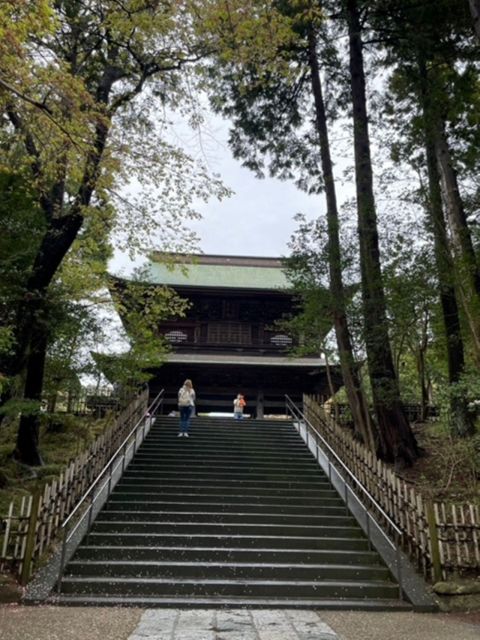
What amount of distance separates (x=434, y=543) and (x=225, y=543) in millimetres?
2573

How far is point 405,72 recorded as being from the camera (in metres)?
10.9

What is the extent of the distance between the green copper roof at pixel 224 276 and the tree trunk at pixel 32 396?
28.6 ft

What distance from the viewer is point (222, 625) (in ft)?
13.2

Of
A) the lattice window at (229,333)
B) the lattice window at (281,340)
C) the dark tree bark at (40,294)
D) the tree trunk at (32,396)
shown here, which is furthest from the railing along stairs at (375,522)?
the lattice window at (229,333)

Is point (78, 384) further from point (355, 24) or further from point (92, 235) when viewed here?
point (355, 24)

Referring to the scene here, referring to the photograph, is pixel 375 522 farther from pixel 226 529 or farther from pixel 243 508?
pixel 226 529

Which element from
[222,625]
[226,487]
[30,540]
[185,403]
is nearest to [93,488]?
[30,540]

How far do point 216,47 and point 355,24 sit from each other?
14.4ft

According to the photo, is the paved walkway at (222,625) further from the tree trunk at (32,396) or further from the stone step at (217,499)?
the tree trunk at (32,396)

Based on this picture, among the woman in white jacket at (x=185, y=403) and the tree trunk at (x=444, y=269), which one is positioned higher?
the tree trunk at (x=444, y=269)

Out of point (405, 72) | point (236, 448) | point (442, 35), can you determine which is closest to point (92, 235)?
point (236, 448)

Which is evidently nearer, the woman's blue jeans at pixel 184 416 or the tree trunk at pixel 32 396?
the tree trunk at pixel 32 396

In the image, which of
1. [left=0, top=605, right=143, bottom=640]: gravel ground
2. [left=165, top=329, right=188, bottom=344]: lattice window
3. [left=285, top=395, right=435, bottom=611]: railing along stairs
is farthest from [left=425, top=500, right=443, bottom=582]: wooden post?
[left=165, top=329, right=188, bottom=344]: lattice window

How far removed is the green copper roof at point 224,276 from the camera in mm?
17750
